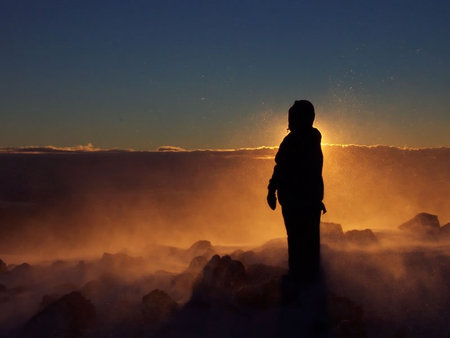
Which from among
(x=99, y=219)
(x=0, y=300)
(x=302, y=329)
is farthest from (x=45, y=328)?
(x=99, y=219)

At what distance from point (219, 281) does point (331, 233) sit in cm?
378

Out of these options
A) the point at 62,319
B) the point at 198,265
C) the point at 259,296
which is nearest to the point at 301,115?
the point at 259,296

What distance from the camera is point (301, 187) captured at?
10.1 meters

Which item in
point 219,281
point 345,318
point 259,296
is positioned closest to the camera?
point 345,318

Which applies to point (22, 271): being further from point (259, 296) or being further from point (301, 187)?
point (301, 187)

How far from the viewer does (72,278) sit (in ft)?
38.3

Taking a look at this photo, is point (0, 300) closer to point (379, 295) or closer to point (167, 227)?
point (379, 295)

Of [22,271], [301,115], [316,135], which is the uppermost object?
[301,115]

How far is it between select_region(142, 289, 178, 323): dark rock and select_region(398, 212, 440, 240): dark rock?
6.41 metres

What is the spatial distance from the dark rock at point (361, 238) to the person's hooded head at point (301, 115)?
338 centimetres

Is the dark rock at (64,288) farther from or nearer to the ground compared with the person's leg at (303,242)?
nearer to the ground

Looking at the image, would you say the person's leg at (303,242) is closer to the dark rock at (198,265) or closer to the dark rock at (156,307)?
the dark rock at (198,265)

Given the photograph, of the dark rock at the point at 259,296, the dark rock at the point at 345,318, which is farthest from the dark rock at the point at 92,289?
the dark rock at the point at 345,318

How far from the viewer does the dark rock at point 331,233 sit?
Answer: 12197mm
